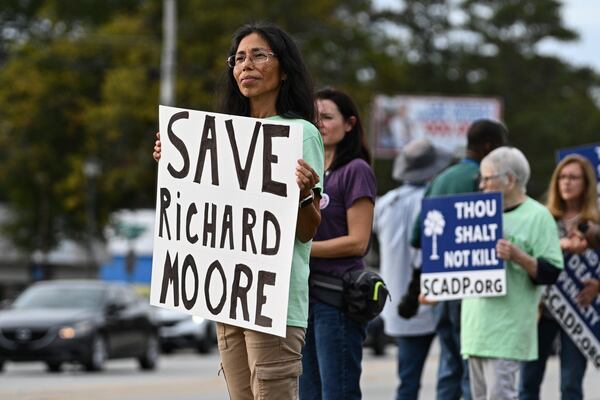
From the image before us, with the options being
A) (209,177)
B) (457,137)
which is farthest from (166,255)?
(457,137)

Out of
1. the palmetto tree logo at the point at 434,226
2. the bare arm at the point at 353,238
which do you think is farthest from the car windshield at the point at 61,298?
the bare arm at the point at 353,238

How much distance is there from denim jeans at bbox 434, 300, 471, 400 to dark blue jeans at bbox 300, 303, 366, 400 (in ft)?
6.91

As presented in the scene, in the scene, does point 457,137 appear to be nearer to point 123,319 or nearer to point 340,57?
point 340,57

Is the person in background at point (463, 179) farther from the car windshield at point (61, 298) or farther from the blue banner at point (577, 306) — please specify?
the car windshield at point (61, 298)

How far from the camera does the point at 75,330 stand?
22.5 m

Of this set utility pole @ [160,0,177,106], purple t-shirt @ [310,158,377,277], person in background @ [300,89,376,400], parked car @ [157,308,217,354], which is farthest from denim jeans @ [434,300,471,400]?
utility pole @ [160,0,177,106]

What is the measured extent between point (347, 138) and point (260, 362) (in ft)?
7.88

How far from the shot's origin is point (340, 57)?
49500mm

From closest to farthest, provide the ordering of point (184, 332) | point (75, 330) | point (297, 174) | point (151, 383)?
point (297, 174)
point (151, 383)
point (75, 330)
point (184, 332)

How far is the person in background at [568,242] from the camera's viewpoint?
10086mm

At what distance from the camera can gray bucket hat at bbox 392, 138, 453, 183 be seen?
10797 mm

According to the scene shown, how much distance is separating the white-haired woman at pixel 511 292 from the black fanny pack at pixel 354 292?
1.29 metres

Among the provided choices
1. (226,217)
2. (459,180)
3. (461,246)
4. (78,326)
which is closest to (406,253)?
(459,180)

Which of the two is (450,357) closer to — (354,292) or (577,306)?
(577,306)
